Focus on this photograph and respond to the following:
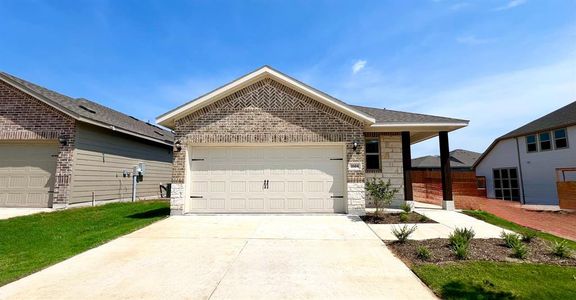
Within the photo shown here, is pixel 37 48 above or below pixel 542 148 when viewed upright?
above

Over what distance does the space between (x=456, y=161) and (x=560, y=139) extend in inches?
673

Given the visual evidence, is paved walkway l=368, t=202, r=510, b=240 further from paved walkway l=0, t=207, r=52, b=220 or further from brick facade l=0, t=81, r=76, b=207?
paved walkway l=0, t=207, r=52, b=220

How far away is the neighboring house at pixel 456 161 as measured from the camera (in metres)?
32.8

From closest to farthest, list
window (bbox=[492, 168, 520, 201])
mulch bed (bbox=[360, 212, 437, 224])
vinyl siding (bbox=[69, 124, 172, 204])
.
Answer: mulch bed (bbox=[360, 212, 437, 224])
vinyl siding (bbox=[69, 124, 172, 204])
window (bbox=[492, 168, 520, 201])

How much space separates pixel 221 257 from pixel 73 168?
359 inches

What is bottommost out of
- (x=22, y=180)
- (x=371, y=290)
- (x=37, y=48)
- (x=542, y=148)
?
(x=371, y=290)

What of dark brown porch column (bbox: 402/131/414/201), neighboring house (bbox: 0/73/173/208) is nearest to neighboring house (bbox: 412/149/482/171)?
dark brown porch column (bbox: 402/131/414/201)

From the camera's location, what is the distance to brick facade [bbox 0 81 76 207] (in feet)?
35.4

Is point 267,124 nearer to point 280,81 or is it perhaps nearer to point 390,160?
point 280,81

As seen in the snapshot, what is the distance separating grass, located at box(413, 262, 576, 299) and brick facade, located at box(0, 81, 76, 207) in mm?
12305

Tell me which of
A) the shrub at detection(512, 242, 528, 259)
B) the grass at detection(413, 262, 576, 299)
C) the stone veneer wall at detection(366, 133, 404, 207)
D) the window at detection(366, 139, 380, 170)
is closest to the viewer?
the grass at detection(413, 262, 576, 299)

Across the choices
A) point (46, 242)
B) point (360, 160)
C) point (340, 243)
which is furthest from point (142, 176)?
point (340, 243)

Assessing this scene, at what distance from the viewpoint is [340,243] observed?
610cm

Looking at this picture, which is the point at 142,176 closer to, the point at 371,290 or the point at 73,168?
the point at 73,168
